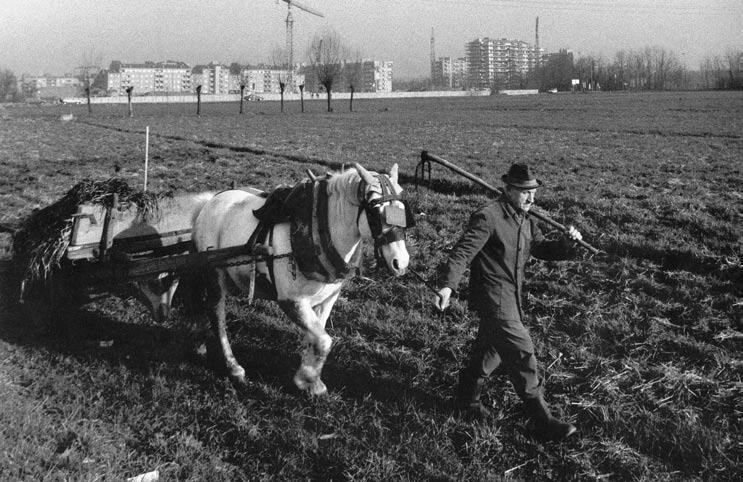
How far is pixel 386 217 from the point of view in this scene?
467cm

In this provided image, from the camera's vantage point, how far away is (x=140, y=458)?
463cm

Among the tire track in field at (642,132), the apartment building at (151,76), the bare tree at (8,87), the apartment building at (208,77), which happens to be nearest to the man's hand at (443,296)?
the tire track in field at (642,132)

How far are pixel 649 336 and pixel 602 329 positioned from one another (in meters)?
0.47

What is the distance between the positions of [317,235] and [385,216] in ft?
2.67

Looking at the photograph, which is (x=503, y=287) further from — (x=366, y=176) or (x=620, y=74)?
(x=620, y=74)

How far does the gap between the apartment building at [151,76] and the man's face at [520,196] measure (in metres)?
179

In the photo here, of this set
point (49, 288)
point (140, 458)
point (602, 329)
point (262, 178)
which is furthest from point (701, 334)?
point (262, 178)

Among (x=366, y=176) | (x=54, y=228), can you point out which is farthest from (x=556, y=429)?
(x=54, y=228)

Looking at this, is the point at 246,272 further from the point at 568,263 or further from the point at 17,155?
the point at 17,155

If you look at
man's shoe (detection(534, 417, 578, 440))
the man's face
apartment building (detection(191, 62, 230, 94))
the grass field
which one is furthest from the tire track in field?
apartment building (detection(191, 62, 230, 94))

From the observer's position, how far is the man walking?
478 cm

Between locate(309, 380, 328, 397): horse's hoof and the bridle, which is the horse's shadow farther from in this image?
the bridle

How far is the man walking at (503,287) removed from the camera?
4777 mm

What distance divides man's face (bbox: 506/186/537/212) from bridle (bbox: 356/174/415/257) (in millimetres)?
843
